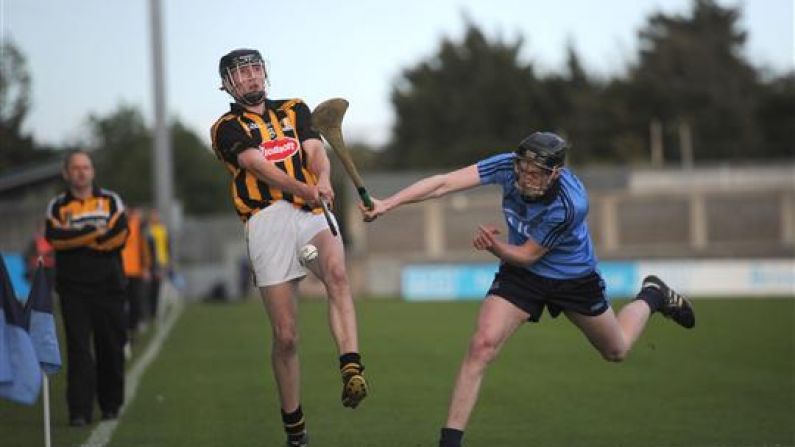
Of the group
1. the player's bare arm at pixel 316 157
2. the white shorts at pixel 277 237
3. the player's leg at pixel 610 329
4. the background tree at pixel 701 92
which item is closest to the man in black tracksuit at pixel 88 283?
the white shorts at pixel 277 237

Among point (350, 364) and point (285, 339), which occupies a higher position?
point (285, 339)

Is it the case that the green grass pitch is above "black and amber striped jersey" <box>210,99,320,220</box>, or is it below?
below

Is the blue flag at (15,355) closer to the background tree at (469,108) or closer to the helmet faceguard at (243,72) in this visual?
the helmet faceguard at (243,72)

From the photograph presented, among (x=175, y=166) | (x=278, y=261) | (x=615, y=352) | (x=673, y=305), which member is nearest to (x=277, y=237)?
(x=278, y=261)

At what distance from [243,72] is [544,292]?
94.7 inches

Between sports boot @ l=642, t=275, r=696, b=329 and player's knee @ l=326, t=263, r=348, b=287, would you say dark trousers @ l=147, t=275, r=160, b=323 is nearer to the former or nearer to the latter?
sports boot @ l=642, t=275, r=696, b=329

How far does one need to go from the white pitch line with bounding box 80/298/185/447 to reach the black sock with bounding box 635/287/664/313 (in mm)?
4104

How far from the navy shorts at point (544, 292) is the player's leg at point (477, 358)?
81 mm

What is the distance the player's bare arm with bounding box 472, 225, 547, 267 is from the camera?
805 cm

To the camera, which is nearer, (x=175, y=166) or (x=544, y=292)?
(x=544, y=292)

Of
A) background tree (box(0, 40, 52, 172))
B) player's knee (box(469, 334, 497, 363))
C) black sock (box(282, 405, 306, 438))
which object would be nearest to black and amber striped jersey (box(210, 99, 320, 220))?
black sock (box(282, 405, 306, 438))

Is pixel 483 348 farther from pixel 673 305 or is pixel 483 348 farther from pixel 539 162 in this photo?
pixel 673 305

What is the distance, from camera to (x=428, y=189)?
8.31m

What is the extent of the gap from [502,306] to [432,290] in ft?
90.1
